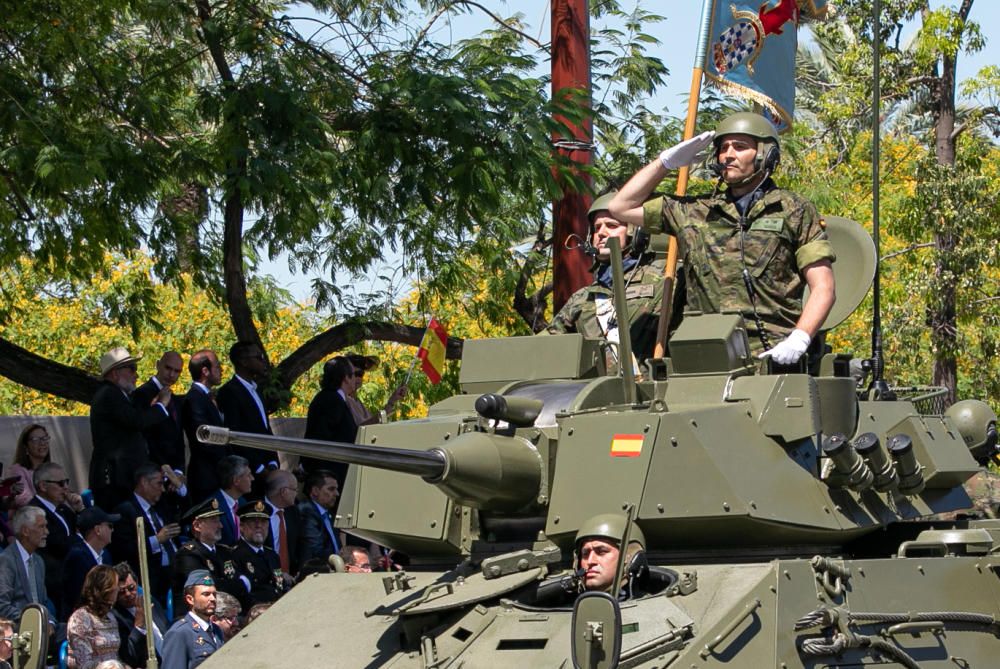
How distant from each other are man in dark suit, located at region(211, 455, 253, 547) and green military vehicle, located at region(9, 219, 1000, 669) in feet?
11.8

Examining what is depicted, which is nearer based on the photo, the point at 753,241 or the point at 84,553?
the point at 753,241

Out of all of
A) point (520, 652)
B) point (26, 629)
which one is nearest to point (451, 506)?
point (520, 652)

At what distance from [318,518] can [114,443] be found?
1.81m

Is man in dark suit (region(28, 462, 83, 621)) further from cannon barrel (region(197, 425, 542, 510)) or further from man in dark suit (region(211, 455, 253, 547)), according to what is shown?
cannon barrel (region(197, 425, 542, 510))

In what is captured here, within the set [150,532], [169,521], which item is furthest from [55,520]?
[169,521]

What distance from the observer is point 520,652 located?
782 centimetres

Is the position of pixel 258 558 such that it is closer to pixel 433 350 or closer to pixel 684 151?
pixel 433 350

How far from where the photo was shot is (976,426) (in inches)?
424

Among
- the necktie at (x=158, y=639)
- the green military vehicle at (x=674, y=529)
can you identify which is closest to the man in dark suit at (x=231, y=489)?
the necktie at (x=158, y=639)

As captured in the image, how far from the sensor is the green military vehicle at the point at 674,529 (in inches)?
303

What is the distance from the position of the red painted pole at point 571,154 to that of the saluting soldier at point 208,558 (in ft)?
14.4

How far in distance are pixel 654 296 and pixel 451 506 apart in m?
2.60

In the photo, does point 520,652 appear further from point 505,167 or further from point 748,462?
point 505,167

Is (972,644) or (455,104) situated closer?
(972,644)
